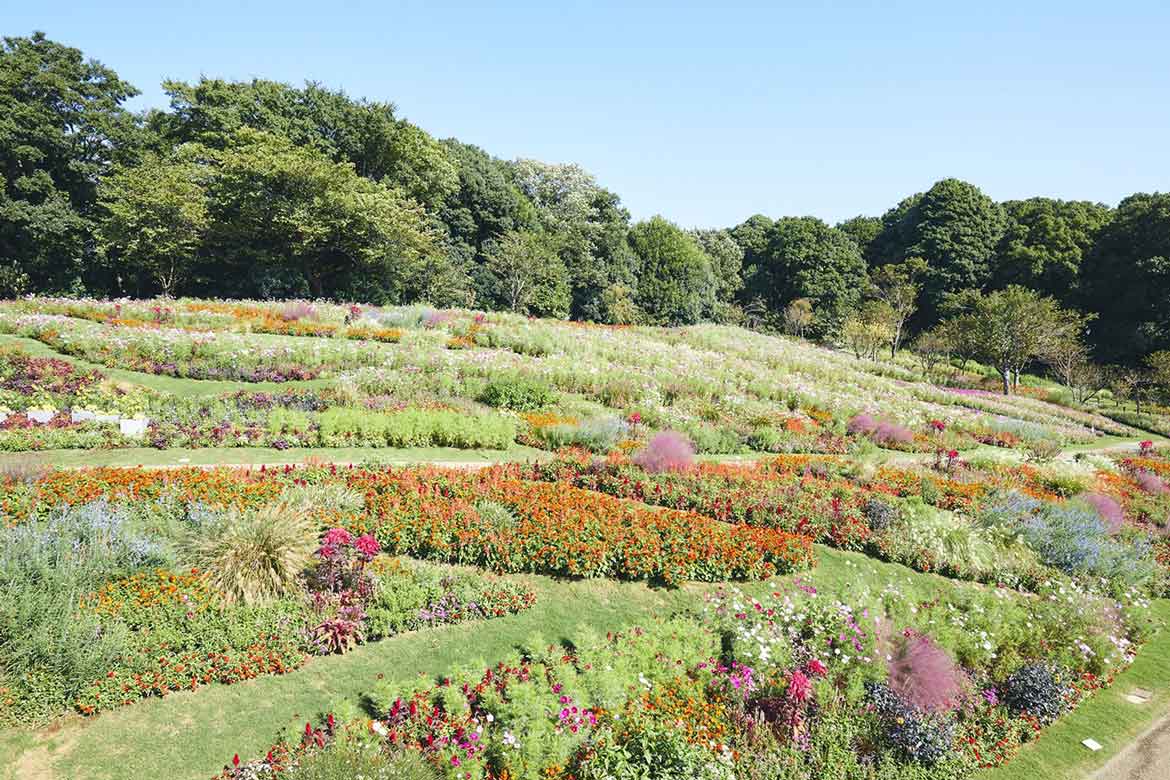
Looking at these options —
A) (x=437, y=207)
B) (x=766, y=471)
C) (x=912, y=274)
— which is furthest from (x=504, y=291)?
(x=912, y=274)

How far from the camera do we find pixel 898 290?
157 ft

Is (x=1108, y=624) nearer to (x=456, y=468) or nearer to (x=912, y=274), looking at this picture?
(x=456, y=468)

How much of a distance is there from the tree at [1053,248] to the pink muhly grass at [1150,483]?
42213mm

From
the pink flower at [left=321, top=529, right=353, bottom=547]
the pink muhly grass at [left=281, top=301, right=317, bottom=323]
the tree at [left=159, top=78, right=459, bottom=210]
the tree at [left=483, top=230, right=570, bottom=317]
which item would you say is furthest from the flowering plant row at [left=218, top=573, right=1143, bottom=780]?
the tree at [left=159, top=78, right=459, bottom=210]

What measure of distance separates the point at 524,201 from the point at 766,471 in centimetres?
4462

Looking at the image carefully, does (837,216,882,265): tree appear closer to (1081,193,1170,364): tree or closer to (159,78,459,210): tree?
(1081,193,1170,364): tree

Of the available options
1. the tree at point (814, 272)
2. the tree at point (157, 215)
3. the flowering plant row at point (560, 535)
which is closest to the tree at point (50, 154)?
the tree at point (157, 215)

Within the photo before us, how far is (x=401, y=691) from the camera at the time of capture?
17.1 feet

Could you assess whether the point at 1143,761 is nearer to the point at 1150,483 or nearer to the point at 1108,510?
the point at 1108,510

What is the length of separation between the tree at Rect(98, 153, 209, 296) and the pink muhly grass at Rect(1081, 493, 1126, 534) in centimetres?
3887

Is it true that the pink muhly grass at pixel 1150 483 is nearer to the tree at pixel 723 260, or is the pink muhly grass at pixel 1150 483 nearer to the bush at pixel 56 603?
the bush at pixel 56 603

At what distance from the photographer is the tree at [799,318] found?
54.2m

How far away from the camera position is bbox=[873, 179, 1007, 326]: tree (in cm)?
5662

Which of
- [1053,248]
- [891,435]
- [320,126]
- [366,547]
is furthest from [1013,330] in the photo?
[320,126]
